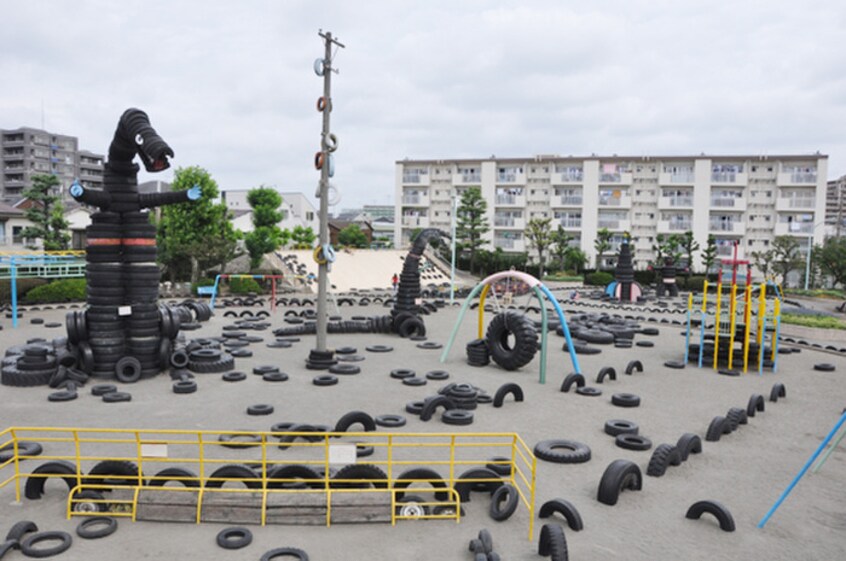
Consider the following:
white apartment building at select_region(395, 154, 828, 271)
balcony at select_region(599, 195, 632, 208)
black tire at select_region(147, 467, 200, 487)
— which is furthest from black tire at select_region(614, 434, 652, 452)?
balcony at select_region(599, 195, 632, 208)

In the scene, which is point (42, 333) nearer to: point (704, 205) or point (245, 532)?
point (245, 532)

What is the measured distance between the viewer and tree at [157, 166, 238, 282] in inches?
1447

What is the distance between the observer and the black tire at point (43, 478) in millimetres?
8398

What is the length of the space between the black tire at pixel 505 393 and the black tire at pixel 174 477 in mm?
7126

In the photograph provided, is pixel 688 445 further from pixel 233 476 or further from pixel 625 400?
pixel 233 476

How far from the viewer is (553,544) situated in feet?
21.9

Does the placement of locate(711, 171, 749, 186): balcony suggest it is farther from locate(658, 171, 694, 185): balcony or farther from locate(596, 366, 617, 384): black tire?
locate(596, 366, 617, 384): black tire

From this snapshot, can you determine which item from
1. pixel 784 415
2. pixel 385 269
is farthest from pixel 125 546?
pixel 385 269

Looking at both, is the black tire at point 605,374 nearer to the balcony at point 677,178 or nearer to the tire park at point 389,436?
the tire park at point 389,436

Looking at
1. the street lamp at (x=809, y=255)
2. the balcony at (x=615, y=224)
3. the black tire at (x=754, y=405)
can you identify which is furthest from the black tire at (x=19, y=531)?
the balcony at (x=615, y=224)

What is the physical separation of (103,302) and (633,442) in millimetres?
13185

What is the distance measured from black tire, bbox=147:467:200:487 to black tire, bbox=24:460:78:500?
43.6 inches

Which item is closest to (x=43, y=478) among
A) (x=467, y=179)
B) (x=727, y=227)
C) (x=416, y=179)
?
(x=467, y=179)

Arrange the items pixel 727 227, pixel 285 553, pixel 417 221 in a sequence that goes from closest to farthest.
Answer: pixel 285 553 → pixel 727 227 → pixel 417 221
